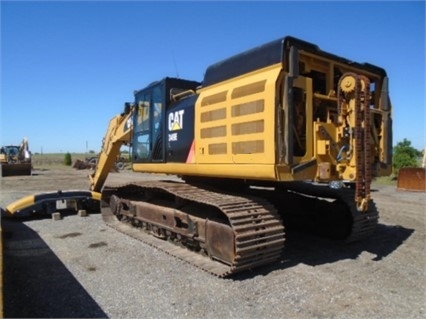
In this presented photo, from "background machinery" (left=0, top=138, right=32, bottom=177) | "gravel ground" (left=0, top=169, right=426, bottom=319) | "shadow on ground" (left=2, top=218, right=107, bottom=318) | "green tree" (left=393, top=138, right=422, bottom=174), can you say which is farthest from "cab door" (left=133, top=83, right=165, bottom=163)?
"background machinery" (left=0, top=138, right=32, bottom=177)

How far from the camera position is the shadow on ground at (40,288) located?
13.7ft

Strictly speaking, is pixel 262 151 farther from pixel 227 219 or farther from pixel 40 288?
pixel 40 288

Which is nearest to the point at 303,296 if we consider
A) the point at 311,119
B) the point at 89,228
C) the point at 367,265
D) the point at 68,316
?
the point at 367,265

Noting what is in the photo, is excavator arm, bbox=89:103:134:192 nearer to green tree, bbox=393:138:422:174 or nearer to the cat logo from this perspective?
the cat logo

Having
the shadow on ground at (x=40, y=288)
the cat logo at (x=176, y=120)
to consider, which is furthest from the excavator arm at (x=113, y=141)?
the shadow on ground at (x=40, y=288)

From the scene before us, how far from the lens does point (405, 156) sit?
832 inches

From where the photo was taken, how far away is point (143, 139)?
820 cm

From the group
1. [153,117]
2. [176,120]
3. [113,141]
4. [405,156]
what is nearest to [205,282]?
[176,120]

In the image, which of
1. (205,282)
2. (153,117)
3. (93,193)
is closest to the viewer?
(205,282)

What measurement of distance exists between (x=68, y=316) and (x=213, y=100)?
11.8 ft

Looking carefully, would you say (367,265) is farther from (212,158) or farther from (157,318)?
(157,318)

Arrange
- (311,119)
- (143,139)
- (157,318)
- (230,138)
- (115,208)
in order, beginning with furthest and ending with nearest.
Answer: (115,208) → (143,139) → (230,138) → (311,119) → (157,318)

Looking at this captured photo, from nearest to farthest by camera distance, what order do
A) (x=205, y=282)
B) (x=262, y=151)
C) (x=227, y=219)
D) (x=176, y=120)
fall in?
(x=205, y=282)
(x=262, y=151)
(x=227, y=219)
(x=176, y=120)

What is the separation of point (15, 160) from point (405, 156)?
30.8 meters
